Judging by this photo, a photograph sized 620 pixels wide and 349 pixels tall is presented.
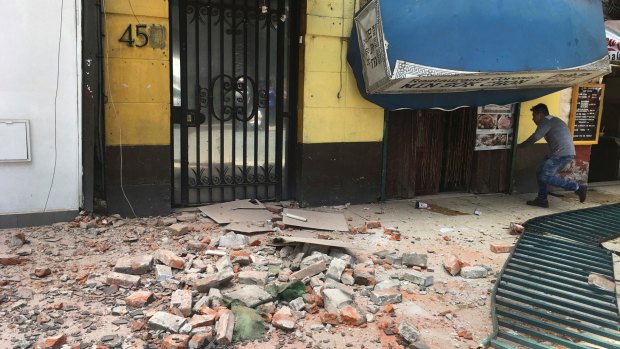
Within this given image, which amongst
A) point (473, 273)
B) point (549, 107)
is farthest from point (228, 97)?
point (549, 107)

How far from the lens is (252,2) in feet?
21.1

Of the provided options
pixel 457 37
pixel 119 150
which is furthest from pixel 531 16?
pixel 119 150

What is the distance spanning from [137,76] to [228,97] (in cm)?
121

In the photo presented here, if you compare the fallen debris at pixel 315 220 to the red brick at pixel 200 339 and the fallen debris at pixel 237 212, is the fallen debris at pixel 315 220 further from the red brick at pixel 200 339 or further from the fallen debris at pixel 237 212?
the red brick at pixel 200 339

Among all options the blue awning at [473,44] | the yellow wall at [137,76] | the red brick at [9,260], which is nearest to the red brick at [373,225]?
the blue awning at [473,44]

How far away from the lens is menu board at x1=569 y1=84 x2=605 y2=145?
8.57m

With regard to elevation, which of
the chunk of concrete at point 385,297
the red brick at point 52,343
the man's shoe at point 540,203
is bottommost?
the red brick at point 52,343

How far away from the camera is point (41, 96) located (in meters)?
5.06

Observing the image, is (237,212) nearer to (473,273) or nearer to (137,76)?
(137,76)

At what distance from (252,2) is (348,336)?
15.2 feet

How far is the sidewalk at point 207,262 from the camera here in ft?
10.9

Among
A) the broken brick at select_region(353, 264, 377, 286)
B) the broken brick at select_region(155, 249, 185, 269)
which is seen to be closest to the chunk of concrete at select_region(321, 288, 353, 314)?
the broken brick at select_region(353, 264, 377, 286)

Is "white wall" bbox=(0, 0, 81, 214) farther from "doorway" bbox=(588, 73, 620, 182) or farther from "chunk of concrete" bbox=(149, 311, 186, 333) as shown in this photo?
"doorway" bbox=(588, 73, 620, 182)

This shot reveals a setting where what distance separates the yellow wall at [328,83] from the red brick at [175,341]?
3.86 metres
